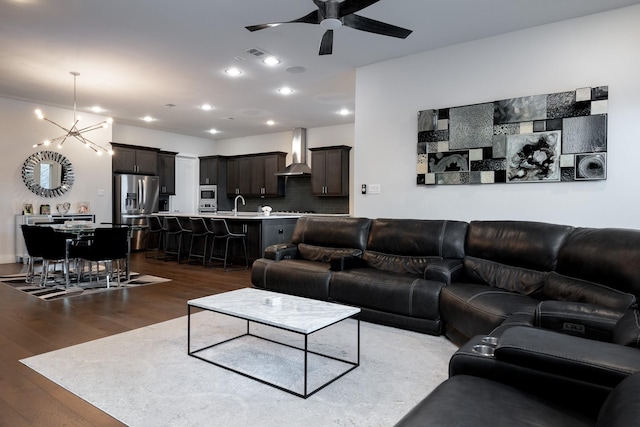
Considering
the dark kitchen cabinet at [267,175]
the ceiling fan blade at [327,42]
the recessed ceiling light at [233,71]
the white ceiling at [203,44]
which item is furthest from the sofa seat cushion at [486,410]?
the dark kitchen cabinet at [267,175]

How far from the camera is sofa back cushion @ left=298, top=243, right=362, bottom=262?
4387 millimetres

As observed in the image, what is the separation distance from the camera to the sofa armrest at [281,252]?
4557 mm

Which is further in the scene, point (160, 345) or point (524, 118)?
point (524, 118)

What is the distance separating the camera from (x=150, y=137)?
9508mm

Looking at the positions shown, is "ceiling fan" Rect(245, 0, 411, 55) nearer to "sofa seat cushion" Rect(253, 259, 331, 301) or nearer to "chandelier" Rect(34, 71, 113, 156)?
"sofa seat cushion" Rect(253, 259, 331, 301)

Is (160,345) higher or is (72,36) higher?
(72,36)

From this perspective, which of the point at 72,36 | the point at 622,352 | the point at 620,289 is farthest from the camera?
the point at 72,36

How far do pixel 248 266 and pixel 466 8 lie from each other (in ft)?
16.7

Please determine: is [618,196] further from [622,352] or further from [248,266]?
[248,266]

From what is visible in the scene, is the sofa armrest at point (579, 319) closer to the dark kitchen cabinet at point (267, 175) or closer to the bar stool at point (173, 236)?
the bar stool at point (173, 236)

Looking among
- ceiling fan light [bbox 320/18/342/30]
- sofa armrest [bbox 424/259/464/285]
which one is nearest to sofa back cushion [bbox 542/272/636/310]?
sofa armrest [bbox 424/259/464/285]

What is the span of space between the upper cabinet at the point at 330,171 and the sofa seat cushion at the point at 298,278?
428 cm

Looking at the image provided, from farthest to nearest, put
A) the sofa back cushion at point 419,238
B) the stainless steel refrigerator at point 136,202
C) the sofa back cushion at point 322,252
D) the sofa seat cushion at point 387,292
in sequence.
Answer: the stainless steel refrigerator at point 136,202
the sofa back cushion at point 322,252
the sofa back cushion at point 419,238
the sofa seat cushion at point 387,292

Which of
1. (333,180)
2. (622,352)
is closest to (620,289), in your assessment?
(622,352)
